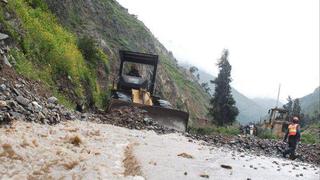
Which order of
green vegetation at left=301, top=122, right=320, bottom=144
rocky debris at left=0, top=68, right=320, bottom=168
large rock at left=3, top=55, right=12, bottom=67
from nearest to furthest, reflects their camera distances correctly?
rocky debris at left=0, top=68, right=320, bottom=168
large rock at left=3, top=55, right=12, bottom=67
green vegetation at left=301, top=122, right=320, bottom=144

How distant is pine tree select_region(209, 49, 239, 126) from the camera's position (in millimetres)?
59250

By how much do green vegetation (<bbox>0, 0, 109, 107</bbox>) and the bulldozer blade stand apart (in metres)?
1.98

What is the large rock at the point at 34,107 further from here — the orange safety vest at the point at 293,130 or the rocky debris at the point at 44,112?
the orange safety vest at the point at 293,130

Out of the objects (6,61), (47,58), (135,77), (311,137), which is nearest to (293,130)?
(47,58)

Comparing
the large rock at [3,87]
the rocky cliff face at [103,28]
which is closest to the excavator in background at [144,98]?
the rocky cliff face at [103,28]

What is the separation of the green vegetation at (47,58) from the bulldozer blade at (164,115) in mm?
1984

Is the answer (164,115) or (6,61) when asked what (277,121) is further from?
(6,61)

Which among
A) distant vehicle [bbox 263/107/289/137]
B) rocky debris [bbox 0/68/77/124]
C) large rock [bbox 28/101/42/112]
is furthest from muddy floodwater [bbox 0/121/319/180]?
distant vehicle [bbox 263/107/289/137]

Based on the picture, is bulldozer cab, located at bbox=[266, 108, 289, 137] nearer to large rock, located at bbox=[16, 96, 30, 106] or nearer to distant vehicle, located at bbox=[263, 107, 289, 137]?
distant vehicle, located at bbox=[263, 107, 289, 137]

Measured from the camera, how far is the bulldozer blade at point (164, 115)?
1941 centimetres

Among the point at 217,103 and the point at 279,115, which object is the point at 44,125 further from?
the point at 217,103

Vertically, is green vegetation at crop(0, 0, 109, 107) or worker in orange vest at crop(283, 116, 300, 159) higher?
green vegetation at crop(0, 0, 109, 107)

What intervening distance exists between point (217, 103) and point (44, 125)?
55157mm

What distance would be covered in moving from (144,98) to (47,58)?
6651mm
